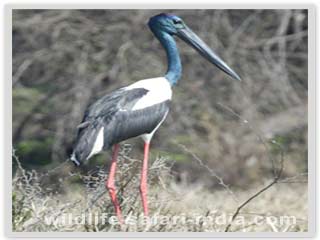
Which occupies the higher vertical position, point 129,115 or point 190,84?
point 190,84

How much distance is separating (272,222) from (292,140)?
529 centimetres

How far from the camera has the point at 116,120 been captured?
898 centimetres

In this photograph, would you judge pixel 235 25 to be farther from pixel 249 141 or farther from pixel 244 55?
pixel 249 141

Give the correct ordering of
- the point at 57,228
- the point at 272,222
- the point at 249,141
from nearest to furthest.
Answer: the point at 57,228 < the point at 272,222 < the point at 249,141

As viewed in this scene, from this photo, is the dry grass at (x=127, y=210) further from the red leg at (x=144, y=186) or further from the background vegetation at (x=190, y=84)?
the background vegetation at (x=190, y=84)

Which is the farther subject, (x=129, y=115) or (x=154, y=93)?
(x=154, y=93)

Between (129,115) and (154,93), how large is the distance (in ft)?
0.93

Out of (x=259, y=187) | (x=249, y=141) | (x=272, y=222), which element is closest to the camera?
(x=272, y=222)


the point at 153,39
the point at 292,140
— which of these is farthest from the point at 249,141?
the point at 153,39

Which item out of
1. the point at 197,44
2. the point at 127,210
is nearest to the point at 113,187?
the point at 127,210

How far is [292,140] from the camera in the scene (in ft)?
47.3

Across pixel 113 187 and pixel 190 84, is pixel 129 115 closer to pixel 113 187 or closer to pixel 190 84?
pixel 113 187

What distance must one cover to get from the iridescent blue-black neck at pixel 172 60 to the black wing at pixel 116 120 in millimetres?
223
